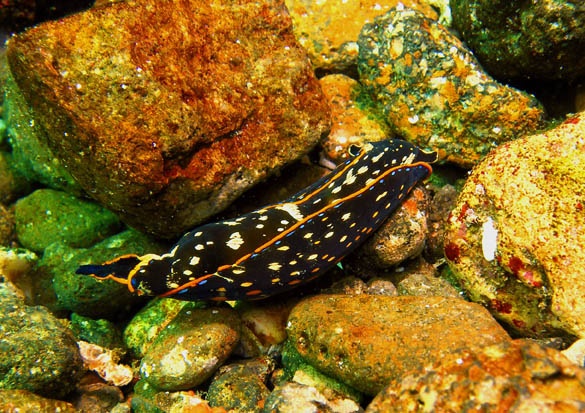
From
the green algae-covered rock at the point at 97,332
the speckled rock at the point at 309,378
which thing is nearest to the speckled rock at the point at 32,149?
the green algae-covered rock at the point at 97,332

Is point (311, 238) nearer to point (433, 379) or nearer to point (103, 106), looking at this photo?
point (433, 379)

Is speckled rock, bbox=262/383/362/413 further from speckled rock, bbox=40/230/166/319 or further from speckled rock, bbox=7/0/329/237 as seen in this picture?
speckled rock, bbox=40/230/166/319

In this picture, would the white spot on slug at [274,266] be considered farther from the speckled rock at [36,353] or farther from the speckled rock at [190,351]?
the speckled rock at [36,353]

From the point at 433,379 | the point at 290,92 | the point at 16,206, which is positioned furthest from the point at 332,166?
the point at 16,206

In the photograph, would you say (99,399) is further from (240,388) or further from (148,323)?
(240,388)

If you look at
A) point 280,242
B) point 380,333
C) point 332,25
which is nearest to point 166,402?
point 280,242

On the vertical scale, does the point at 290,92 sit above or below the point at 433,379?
above
